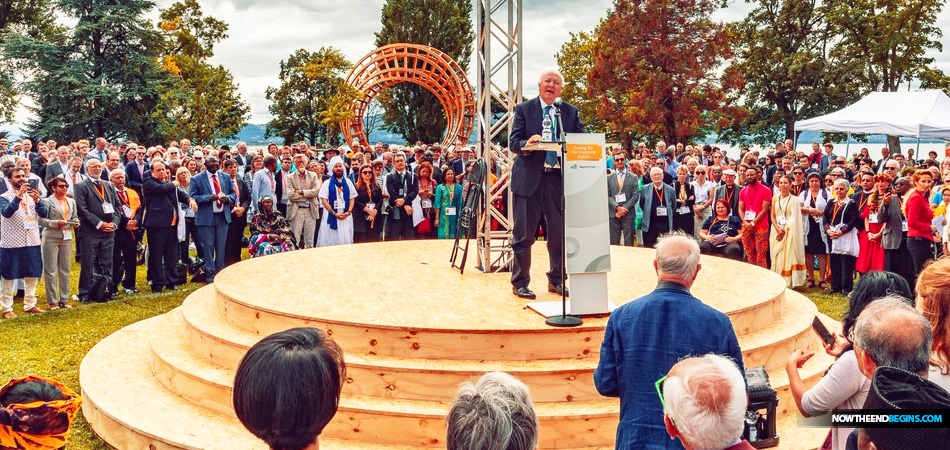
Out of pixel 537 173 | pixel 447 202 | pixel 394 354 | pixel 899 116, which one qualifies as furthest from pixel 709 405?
pixel 899 116

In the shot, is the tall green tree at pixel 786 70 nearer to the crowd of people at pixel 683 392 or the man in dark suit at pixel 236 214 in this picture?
the man in dark suit at pixel 236 214

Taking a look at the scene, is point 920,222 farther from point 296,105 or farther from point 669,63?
point 296,105

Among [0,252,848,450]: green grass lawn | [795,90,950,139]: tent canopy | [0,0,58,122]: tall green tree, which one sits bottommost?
[0,252,848,450]: green grass lawn

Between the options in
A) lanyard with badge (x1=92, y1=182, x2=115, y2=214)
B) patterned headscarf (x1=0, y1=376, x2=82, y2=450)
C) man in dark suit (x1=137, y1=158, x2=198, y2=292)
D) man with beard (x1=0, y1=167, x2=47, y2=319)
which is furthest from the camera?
man in dark suit (x1=137, y1=158, x2=198, y2=292)

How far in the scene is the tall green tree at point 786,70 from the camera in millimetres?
35750

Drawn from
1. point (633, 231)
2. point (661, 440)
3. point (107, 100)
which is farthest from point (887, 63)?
point (661, 440)

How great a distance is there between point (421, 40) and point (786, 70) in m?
21.8

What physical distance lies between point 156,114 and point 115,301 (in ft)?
65.8

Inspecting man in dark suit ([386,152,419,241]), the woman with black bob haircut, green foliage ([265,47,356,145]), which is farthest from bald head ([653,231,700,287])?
green foliage ([265,47,356,145])

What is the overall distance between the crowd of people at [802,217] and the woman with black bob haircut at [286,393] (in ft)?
28.5

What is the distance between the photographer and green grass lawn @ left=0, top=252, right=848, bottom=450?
21.4 ft

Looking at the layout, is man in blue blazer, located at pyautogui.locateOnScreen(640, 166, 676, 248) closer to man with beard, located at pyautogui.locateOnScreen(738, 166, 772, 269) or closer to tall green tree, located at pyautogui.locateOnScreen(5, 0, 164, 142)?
man with beard, located at pyautogui.locateOnScreen(738, 166, 772, 269)

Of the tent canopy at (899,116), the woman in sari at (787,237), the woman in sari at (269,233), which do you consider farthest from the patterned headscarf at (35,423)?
the tent canopy at (899,116)

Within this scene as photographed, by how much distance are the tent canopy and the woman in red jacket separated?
9.19 m
